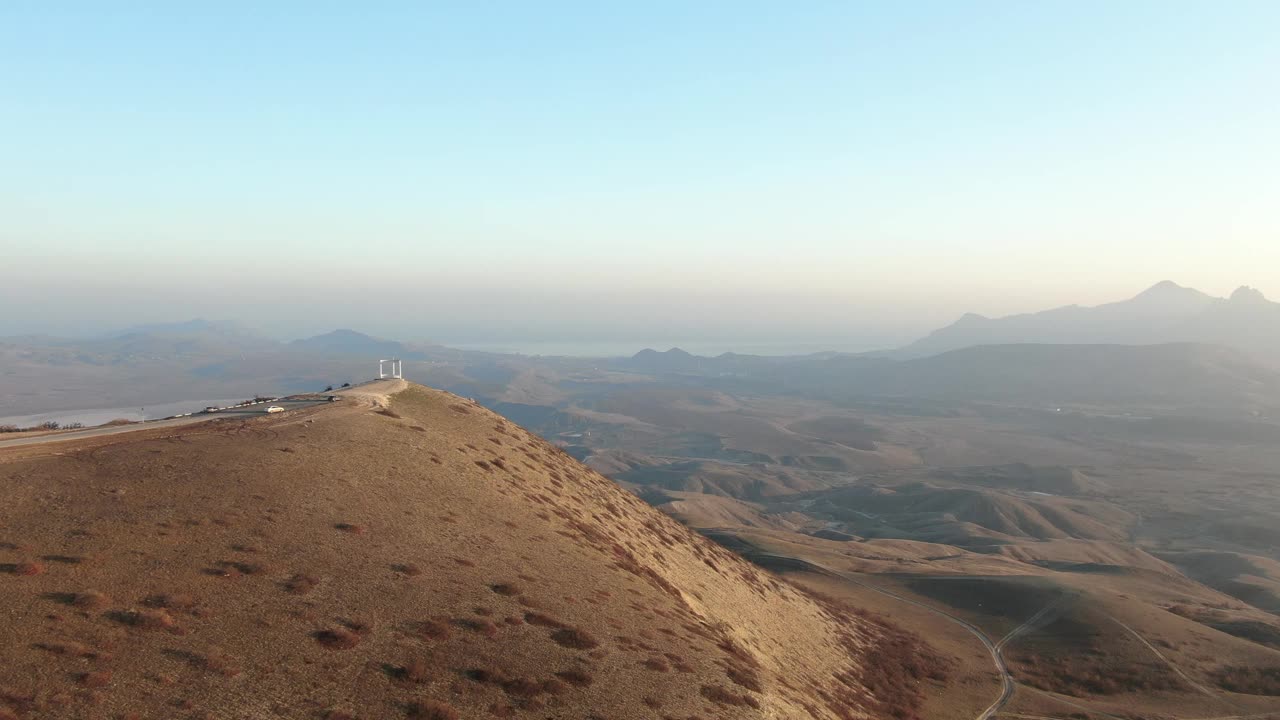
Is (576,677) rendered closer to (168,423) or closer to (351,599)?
(351,599)

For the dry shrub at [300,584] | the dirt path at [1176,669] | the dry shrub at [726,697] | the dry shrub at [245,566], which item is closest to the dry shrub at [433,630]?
the dry shrub at [300,584]

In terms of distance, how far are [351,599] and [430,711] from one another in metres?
8.15

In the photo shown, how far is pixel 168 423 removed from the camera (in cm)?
5500

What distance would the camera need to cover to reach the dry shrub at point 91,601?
23922 mm

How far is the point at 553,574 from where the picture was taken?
37.0 m

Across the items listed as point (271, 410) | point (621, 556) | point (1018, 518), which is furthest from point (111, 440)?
point (1018, 518)

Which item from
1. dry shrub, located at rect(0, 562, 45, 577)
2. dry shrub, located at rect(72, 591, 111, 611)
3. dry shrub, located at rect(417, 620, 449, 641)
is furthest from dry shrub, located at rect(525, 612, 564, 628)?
dry shrub, located at rect(0, 562, 45, 577)

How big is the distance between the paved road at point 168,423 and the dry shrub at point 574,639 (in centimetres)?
3707

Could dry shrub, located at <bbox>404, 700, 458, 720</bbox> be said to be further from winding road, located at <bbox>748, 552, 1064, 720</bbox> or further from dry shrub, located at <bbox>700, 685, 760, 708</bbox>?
winding road, located at <bbox>748, 552, 1064, 720</bbox>

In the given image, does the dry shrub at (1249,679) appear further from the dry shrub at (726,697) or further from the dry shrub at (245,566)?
the dry shrub at (245,566)

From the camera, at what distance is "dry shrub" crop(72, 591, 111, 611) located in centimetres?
2392

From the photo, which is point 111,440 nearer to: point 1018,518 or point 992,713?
point 992,713

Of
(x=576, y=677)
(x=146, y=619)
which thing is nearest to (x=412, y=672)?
(x=576, y=677)

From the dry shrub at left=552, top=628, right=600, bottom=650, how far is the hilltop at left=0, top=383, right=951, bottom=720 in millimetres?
122
